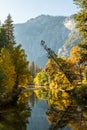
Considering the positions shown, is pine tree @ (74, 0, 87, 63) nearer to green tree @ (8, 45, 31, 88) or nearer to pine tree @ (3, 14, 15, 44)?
green tree @ (8, 45, 31, 88)

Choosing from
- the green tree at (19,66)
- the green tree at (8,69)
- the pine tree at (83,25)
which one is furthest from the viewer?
the green tree at (19,66)

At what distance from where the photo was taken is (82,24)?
153 feet

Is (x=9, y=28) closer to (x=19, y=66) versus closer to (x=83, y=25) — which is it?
(x=19, y=66)

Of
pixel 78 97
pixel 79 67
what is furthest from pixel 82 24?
pixel 79 67

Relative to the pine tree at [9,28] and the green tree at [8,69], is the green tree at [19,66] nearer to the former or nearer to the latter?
the green tree at [8,69]

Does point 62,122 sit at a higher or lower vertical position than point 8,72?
lower

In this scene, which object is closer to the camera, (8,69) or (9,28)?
(8,69)

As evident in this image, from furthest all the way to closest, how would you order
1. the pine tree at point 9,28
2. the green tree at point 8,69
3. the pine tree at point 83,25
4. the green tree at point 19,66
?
the pine tree at point 9,28, the green tree at point 19,66, the green tree at point 8,69, the pine tree at point 83,25

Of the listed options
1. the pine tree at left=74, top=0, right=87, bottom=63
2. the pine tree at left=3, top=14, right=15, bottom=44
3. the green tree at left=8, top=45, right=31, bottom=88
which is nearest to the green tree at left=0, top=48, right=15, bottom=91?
the green tree at left=8, top=45, right=31, bottom=88

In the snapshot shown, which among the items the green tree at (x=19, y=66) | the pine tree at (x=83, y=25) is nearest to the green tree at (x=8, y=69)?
the green tree at (x=19, y=66)

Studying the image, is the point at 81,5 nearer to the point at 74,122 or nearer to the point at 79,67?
the point at 74,122

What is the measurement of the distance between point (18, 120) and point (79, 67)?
6285cm

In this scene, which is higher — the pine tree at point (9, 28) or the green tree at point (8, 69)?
the pine tree at point (9, 28)

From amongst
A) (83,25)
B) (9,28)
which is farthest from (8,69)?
(9,28)
